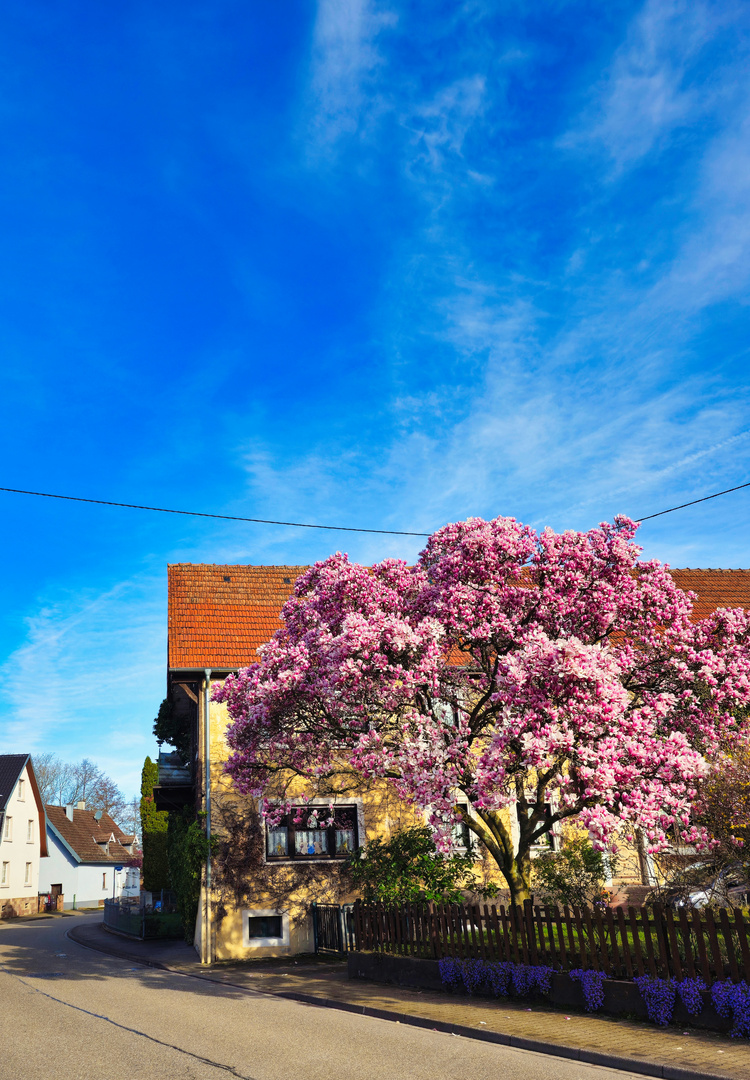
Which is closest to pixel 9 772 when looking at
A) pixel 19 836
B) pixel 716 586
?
pixel 19 836

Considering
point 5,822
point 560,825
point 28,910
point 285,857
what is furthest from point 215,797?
point 28,910

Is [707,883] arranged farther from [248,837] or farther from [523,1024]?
[248,837]

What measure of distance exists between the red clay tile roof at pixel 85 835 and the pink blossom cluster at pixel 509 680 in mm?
50591

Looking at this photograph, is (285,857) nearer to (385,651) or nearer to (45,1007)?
(45,1007)

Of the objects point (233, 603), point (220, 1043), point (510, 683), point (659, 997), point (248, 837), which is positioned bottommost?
point (220, 1043)

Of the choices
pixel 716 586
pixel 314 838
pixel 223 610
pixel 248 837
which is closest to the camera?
pixel 248 837

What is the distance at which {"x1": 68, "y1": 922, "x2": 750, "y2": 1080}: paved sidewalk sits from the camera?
7762mm

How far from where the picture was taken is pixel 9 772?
47.3 meters

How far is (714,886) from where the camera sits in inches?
519

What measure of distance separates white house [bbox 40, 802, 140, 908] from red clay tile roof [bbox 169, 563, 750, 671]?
41.3m

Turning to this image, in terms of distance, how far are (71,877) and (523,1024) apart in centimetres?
5534

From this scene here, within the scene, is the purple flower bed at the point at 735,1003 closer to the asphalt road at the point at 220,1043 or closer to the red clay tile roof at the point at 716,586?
the asphalt road at the point at 220,1043

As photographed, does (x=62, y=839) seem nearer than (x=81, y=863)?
Yes

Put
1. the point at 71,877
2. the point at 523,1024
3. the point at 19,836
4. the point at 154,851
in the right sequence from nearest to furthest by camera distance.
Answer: the point at 523,1024, the point at 154,851, the point at 19,836, the point at 71,877
